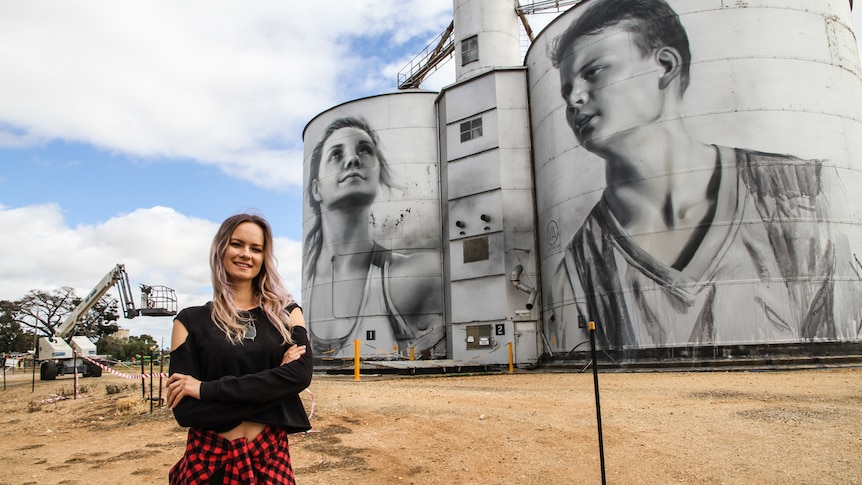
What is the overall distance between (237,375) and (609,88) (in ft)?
66.7

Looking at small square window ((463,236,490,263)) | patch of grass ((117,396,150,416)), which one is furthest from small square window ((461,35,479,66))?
patch of grass ((117,396,150,416))

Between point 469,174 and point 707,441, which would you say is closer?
point 707,441

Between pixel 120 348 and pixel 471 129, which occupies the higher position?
pixel 471 129

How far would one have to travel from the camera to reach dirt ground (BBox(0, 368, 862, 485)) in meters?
6.34

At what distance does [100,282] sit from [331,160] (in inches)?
542

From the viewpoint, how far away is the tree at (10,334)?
6625cm

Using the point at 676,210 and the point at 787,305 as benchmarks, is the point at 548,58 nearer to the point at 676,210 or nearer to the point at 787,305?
the point at 676,210

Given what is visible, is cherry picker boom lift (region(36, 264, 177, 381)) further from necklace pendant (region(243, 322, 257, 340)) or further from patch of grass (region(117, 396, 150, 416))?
necklace pendant (region(243, 322, 257, 340))

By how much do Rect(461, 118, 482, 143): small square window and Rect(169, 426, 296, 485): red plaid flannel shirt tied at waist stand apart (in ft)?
80.9

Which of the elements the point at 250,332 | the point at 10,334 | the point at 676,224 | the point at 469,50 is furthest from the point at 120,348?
the point at 250,332

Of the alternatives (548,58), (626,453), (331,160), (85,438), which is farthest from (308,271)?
(626,453)

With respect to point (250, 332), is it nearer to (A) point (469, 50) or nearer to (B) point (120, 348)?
(A) point (469, 50)

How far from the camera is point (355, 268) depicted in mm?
29344

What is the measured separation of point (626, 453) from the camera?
7.01 metres
